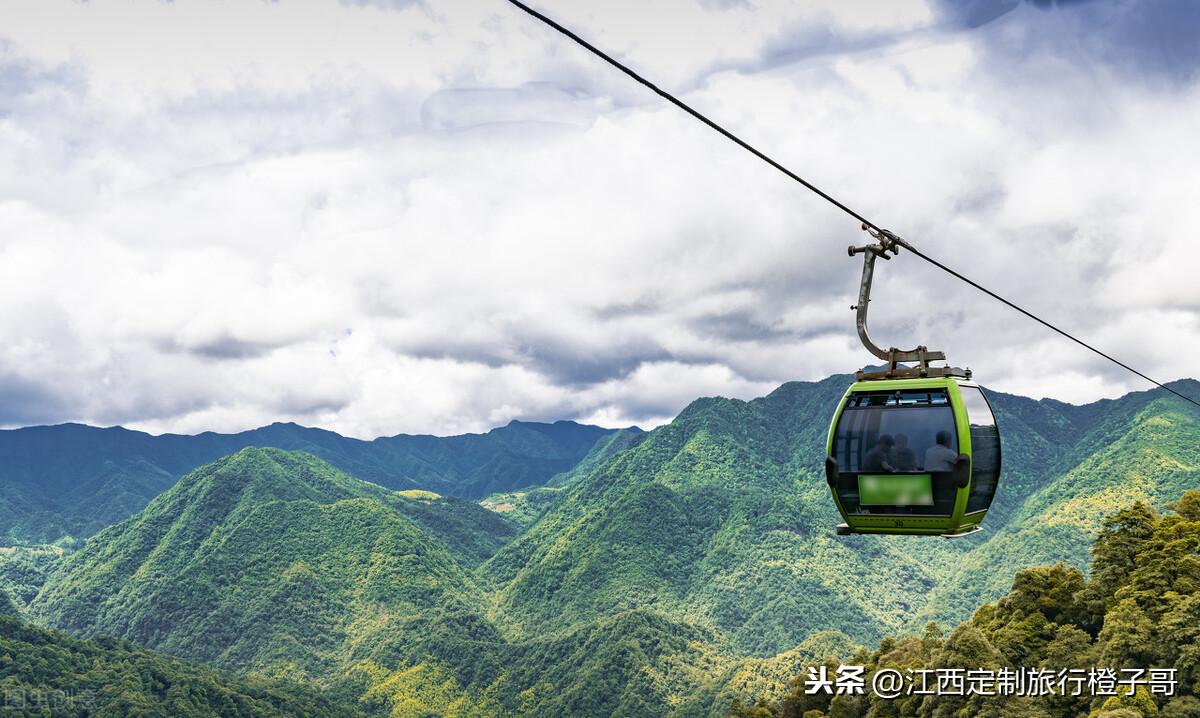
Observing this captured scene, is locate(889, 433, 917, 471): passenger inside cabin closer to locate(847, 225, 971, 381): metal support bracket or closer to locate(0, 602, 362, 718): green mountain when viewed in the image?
locate(847, 225, 971, 381): metal support bracket

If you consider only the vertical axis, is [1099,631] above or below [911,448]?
below

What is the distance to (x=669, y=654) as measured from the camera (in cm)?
17112

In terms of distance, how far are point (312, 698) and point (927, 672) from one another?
114977mm

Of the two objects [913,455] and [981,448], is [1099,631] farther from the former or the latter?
[913,455]

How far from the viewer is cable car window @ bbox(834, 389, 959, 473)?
1456 cm

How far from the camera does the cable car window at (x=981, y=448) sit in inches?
589

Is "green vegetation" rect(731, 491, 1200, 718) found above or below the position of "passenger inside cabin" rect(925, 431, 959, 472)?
below

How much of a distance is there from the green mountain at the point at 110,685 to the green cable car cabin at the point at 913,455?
124 m

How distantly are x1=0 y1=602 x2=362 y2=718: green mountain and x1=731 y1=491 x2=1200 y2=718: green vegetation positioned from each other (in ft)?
309

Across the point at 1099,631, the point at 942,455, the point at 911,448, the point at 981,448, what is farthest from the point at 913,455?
the point at 1099,631

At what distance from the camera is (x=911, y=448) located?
14750 mm

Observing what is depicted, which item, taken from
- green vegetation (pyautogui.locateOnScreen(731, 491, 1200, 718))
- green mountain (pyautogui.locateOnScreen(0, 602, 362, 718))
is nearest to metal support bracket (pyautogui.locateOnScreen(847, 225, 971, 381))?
green vegetation (pyautogui.locateOnScreen(731, 491, 1200, 718))

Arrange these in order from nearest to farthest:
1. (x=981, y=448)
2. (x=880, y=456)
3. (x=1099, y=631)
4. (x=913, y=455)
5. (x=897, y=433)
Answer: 1. (x=913, y=455)
2. (x=897, y=433)
3. (x=880, y=456)
4. (x=981, y=448)
5. (x=1099, y=631)

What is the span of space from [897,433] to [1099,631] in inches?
1793
